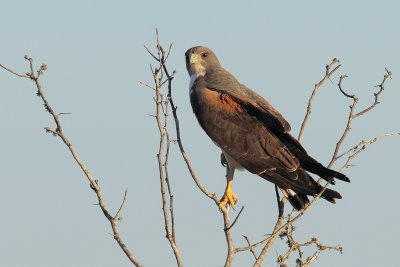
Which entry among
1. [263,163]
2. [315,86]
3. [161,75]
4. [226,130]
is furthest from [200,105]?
[161,75]

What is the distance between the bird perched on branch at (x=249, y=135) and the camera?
20.6ft

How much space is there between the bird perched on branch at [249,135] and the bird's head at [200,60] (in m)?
0.30

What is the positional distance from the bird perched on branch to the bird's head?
0.97ft

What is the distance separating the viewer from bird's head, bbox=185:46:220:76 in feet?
24.7

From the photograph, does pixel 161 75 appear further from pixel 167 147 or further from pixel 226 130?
pixel 226 130

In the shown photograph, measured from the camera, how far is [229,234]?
4883mm

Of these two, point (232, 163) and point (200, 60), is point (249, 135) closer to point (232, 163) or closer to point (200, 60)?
point (232, 163)

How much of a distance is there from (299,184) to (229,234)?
1.34 m

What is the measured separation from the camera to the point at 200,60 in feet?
24.9

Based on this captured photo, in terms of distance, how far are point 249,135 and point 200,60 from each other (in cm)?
146

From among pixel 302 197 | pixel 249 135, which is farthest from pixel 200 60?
pixel 302 197

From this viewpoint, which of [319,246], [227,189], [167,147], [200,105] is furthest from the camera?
[200,105]

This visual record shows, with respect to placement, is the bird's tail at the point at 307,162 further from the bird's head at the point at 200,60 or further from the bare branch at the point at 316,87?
the bird's head at the point at 200,60

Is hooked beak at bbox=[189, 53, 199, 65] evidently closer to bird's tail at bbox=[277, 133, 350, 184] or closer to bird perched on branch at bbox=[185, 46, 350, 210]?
bird perched on branch at bbox=[185, 46, 350, 210]
